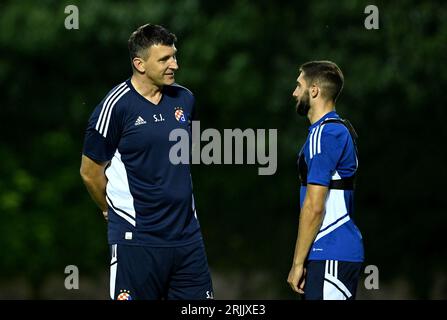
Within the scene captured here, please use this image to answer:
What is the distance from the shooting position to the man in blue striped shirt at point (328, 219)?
589 cm

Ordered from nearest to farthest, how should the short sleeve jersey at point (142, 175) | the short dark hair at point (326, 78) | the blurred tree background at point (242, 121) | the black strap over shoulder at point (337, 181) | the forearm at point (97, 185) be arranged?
1. the black strap over shoulder at point (337, 181)
2. the short dark hair at point (326, 78)
3. the short sleeve jersey at point (142, 175)
4. the forearm at point (97, 185)
5. the blurred tree background at point (242, 121)

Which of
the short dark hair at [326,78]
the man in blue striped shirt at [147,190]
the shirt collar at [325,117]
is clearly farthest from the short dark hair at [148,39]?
the shirt collar at [325,117]

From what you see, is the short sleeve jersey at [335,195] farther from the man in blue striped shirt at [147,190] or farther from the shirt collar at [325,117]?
the man in blue striped shirt at [147,190]

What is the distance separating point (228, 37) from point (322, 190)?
30.6 ft

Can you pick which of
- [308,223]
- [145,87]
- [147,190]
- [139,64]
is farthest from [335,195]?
[139,64]

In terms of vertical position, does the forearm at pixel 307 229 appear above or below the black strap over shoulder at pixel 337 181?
below

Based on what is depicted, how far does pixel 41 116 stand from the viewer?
16.1 meters

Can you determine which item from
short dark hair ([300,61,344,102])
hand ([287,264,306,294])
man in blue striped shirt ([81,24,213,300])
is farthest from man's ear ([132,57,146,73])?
hand ([287,264,306,294])

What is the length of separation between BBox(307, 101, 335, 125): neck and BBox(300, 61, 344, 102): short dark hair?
0.04 meters

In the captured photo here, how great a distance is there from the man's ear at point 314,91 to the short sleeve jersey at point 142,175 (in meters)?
0.91

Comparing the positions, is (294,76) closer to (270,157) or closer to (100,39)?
(270,157)

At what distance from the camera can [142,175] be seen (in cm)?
635

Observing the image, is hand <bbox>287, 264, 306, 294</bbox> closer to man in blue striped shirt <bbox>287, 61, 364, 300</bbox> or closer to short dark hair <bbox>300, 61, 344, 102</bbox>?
man in blue striped shirt <bbox>287, 61, 364, 300</bbox>
